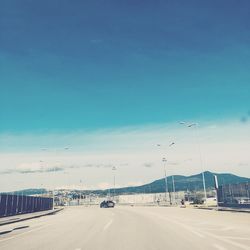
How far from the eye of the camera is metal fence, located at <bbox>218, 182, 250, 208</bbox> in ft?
125

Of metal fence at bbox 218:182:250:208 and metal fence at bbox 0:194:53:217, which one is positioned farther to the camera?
metal fence at bbox 218:182:250:208

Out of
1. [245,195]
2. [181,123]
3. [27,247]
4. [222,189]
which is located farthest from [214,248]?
[181,123]

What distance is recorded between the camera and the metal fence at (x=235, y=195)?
38.1 m

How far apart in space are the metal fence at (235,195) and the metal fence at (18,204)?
23.8m

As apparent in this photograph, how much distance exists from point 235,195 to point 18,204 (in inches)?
954

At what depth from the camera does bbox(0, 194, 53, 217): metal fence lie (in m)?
34.8

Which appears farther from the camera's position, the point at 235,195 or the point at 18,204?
the point at 235,195

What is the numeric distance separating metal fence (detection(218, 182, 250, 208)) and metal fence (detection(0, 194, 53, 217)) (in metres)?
23.8

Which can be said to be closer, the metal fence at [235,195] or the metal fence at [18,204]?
the metal fence at [18,204]

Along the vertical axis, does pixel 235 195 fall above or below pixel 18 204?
above

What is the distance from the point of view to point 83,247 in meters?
12.2

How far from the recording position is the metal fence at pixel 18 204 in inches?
1368

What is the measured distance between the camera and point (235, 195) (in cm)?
4128

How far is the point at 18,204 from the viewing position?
40562mm
